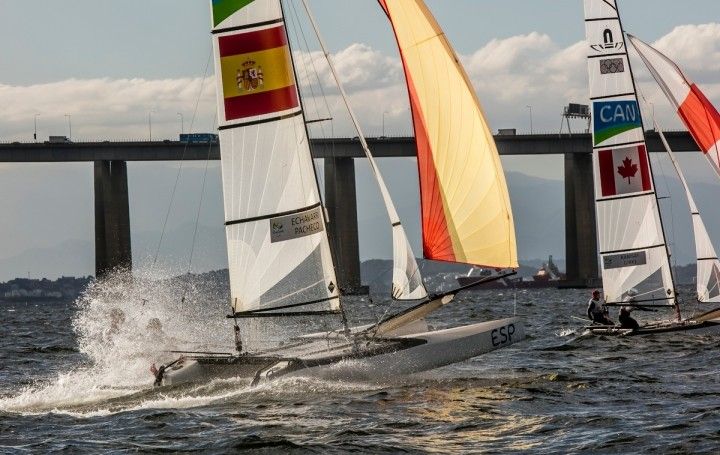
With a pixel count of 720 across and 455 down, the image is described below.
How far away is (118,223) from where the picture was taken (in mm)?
107562

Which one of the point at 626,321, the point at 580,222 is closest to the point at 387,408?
the point at 626,321

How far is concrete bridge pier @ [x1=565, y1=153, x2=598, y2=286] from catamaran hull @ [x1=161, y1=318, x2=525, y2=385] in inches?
3490

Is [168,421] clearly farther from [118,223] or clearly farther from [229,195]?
[118,223]

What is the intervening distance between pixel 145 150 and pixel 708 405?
308ft

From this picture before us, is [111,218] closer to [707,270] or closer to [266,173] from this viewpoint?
[707,270]

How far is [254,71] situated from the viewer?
77.9ft

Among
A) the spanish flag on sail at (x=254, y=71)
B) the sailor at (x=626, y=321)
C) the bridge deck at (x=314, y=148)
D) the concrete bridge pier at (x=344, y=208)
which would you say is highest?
the bridge deck at (x=314, y=148)

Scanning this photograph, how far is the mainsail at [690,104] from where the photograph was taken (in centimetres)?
3506

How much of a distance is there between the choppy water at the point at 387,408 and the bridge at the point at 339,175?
78.4 metres

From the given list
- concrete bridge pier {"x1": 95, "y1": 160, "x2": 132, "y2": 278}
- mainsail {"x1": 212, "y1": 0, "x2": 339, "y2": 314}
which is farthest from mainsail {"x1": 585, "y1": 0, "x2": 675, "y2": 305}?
concrete bridge pier {"x1": 95, "y1": 160, "x2": 132, "y2": 278}

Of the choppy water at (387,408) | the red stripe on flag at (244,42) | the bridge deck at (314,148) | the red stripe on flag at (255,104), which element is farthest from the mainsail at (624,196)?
the bridge deck at (314,148)

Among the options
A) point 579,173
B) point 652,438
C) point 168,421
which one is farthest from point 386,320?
point 579,173

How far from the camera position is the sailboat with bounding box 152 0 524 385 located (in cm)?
2350

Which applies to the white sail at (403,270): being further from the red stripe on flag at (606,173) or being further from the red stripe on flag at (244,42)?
the red stripe on flag at (606,173)
